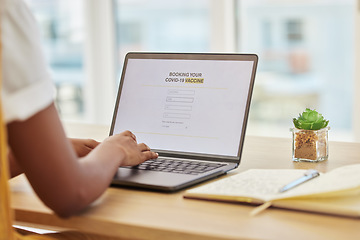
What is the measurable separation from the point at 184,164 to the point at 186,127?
120mm

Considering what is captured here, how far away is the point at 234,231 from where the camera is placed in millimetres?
872

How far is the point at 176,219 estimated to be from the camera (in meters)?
0.94

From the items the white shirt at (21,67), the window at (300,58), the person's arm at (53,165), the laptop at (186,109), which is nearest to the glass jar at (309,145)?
the laptop at (186,109)

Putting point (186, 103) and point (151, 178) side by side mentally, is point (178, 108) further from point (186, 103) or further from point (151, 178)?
point (151, 178)

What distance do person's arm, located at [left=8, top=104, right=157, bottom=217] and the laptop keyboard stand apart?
24cm

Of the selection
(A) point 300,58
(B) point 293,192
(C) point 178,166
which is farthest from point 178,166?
(A) point 300,58

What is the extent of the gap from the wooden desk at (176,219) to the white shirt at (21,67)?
213 mm

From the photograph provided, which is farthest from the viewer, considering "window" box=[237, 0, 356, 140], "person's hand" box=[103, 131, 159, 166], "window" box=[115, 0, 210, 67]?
"window" box=[115, 0, 210, 67]

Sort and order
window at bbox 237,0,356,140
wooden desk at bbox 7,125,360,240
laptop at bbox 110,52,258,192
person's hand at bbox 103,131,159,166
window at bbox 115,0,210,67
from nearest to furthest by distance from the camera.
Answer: wooden desk at bbox 7,125,360,240 → person's hand at bbox 103,131,159,166 → laptop at bbox 110,52,258,192 → window at bbox 237,0,356,140 → window at bbox 115,0,210,67

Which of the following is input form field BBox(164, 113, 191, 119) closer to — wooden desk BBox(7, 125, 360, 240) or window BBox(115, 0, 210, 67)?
wooden desk BBox(7, 125, 360, 240)

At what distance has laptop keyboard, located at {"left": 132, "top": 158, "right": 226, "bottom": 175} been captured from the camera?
122 centimetres

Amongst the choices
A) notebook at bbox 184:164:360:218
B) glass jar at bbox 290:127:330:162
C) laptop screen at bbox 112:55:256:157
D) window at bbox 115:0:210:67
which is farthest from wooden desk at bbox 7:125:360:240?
window at bbox 115:0:210:67

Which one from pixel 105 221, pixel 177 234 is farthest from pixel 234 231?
pixel 105 221

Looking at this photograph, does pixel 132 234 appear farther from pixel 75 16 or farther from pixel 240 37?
pixel 75 16
